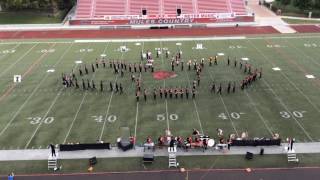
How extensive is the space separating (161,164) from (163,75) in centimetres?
1428

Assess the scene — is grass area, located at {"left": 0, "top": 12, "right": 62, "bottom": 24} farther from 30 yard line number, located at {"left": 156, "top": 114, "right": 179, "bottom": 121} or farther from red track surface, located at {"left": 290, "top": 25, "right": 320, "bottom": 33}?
30 yard line number, located at {"left": 156, "top": 114, "right": 179, "bottom": 121}

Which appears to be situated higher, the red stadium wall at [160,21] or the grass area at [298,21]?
the red stadium wall at [160,21]

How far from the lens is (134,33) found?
51.4 meters

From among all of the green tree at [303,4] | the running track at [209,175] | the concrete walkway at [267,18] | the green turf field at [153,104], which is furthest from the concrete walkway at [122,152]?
the green tree at [303,4]

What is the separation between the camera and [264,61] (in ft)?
120

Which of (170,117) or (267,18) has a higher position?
(267,18)

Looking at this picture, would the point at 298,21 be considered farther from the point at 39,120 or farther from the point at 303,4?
the point at 39,120

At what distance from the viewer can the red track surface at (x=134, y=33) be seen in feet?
163

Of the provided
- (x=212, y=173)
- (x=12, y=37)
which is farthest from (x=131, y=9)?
(x=212, y=173)

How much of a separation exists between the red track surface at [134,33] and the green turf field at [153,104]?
32.4 feet

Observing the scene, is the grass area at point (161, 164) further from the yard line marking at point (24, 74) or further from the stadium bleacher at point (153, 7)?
the stadium bleacher at point (153, 7)

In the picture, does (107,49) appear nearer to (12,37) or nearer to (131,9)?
(12,37)

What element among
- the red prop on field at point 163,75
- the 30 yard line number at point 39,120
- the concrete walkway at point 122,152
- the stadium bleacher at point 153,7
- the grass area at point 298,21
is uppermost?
the stadium bleacher at point 153,7

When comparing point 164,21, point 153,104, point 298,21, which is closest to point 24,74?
point 153,104
